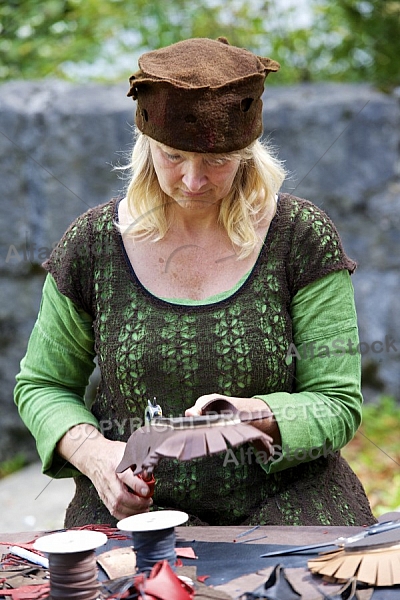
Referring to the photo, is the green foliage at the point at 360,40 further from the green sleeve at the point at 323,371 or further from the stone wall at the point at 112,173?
the green sleeve at the point at 323,371

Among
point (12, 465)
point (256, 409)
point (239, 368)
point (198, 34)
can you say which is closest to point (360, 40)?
point (198, 34)

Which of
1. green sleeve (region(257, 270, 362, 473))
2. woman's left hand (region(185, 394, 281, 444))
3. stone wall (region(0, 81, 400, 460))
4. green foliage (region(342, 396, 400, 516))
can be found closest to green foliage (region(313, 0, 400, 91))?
stone wall (region(0, 81, 400, 460))

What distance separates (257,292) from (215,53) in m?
0.52

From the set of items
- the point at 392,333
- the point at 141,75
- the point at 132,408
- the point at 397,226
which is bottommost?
the point at 392,333

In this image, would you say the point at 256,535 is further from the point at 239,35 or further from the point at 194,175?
the point at 239,35

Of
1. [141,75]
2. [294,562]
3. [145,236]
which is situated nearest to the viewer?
[294,562]

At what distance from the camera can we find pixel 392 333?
4008 mm

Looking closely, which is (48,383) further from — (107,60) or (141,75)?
(107,60)

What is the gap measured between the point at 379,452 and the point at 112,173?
1754 millimetres

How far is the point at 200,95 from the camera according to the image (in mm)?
1662

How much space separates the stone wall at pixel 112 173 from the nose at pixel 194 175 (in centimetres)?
196

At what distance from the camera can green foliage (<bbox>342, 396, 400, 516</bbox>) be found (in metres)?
3.61

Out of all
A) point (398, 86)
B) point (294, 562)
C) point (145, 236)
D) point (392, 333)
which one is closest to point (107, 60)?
point (398, 86)

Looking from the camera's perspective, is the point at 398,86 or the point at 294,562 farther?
the point at 398,86
